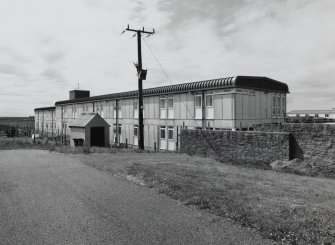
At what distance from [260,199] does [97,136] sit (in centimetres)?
2461

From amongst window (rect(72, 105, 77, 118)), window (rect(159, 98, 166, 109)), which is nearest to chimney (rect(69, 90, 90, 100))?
window (rect(72, 105, 77, 118))

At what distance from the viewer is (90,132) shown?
1189 inches

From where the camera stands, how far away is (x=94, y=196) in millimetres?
8477

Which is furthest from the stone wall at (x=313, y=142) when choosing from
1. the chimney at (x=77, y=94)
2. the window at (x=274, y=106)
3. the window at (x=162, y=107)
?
the chimney at (x=77, y=94)

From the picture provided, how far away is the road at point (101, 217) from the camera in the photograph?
5.61m

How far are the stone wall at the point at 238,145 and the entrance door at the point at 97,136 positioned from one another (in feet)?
38.9

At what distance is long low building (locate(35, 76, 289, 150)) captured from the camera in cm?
2239

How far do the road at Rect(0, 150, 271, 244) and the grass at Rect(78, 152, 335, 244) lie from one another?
410 mm

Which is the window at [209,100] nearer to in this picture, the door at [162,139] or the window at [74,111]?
the door at [162,139]

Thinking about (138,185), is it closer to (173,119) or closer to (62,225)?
(62,225)

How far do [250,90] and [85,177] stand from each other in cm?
1588

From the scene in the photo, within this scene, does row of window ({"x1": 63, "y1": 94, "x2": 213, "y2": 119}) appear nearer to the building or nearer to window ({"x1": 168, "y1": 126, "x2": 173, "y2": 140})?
window ({"x1": 168, "y1": 126, "x2": 173, "y2": 140})

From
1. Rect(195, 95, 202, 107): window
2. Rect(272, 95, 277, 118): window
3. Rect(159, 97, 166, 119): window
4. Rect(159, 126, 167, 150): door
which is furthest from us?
Rect(159, 97, 166, 119): window

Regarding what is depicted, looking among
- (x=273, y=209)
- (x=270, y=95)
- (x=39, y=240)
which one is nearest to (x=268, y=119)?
(x=270, y=95)
